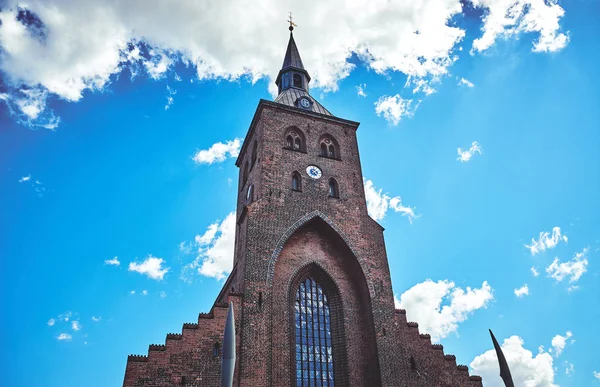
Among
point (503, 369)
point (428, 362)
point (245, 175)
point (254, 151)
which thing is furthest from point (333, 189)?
point (503, 369)

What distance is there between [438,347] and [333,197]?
31.1 ft

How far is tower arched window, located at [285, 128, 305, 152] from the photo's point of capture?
1071 inches

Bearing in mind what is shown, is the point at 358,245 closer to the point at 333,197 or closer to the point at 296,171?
the point at 333,197

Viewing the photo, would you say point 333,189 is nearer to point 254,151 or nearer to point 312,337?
point 254,151

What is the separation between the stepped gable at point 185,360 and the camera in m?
17.1

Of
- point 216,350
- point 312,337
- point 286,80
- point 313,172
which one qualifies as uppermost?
point 286,80

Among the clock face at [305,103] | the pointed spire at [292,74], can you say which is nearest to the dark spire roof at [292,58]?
the pointed spire at [292,74]

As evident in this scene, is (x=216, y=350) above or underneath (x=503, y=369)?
above

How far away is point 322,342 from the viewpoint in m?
21.1

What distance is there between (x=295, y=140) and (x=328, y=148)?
7.44 feet

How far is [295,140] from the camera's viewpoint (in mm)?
27781

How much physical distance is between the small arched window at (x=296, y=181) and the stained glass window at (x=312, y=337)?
5145mm

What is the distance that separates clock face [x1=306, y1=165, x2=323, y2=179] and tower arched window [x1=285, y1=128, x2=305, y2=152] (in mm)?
1444

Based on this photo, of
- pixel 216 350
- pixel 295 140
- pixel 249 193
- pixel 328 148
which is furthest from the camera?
pixel 328 148
